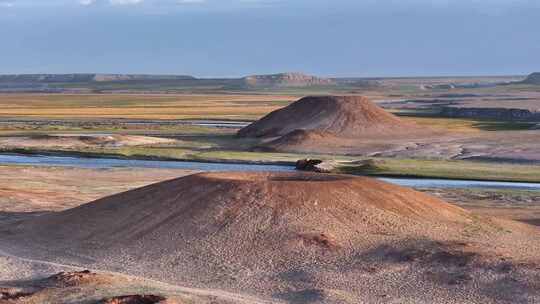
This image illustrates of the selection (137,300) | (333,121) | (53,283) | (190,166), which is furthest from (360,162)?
(137,300)

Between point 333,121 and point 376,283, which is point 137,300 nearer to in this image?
point 376,283

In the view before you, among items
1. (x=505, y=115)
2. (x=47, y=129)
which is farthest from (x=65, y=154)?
(x=505, y=115)

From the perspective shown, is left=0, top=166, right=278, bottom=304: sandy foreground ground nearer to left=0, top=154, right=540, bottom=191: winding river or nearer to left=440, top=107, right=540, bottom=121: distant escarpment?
left=0, top=154, right=540, bottom=191: winding river

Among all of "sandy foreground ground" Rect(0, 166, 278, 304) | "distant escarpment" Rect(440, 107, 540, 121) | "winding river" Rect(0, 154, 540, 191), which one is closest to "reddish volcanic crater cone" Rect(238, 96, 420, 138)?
"winding river" Rect(0, 154, 540, 191)

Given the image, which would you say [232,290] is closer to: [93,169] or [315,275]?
[315,275]

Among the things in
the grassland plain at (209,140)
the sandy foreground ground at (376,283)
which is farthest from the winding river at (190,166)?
the sandy foreground ground at (376,283)

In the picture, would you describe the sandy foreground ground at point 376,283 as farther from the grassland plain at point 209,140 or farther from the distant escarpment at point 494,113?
the distant escarpment at point 494,113
